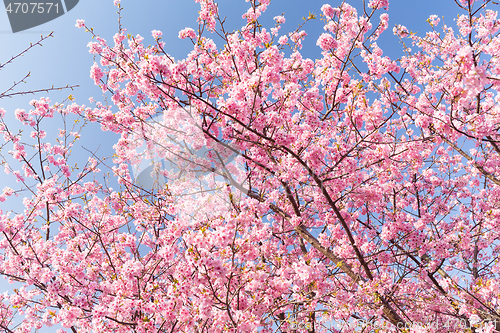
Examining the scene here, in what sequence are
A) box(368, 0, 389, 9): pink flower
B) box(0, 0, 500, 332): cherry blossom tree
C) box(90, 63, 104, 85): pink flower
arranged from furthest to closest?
box(90, 63, 104, 85): pink flower < box(368, 0, 389, 9): pink flower < box(0, 0, 500, 332): cherry blossom tree

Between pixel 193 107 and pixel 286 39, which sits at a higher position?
pixel 286 39

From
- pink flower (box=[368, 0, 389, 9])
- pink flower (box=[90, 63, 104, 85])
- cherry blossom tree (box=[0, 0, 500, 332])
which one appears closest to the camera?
cherry blossom tree (box=[0, 0, 500, 332])

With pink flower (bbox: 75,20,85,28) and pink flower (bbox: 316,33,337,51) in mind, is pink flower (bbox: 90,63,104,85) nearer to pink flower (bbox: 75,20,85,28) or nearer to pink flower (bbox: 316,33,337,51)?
pink flower (bbox: 75,20,85,28)

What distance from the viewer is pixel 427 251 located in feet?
22.1

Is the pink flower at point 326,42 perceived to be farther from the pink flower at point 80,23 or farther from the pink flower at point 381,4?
the pink flower at point 80,23

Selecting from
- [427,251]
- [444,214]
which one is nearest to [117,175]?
[427,251]

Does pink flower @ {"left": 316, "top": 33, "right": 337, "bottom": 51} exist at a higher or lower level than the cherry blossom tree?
higher

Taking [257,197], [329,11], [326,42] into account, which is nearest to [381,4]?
[329,11]

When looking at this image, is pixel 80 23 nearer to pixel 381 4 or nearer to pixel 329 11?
pixel 329 11

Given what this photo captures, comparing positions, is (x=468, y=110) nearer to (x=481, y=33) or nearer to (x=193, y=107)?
(x=481, y=33)

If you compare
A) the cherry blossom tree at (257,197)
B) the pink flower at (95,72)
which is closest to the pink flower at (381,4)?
the cherry blossom tree at (257,197)

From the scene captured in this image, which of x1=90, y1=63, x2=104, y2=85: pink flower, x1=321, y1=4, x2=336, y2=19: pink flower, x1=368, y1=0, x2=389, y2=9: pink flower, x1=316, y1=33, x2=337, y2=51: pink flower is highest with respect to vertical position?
x1=321, y1=4, x2=336, y2=19: pink flower

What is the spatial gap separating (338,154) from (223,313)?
3381 millimetres

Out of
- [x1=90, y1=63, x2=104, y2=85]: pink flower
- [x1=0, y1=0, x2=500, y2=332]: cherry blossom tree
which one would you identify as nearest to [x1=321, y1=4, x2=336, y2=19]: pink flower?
[x1=0, y1=0, x2=500, y2=332]: cherry blossom tree
